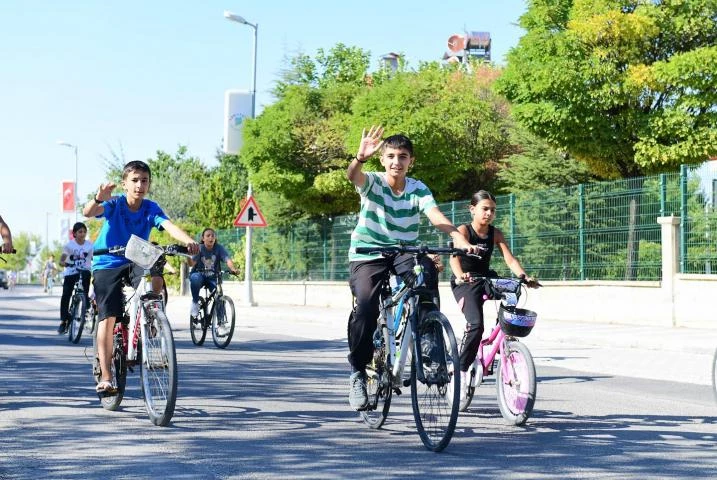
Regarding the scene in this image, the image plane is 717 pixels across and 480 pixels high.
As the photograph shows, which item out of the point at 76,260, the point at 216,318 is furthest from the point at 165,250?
the point at 76,260

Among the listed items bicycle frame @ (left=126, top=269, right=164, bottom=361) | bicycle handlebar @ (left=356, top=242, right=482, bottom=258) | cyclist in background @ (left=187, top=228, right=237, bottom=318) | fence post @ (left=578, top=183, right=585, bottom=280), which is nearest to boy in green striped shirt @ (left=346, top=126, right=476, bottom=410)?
bicycle handlebar @ (left=356, top=242, right=482, bottom=258)

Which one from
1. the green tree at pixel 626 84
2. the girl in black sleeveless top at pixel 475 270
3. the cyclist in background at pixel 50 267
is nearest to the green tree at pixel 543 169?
the green tree at pixel 626 84

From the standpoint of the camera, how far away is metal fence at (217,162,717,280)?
1959cm

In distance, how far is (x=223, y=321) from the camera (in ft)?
53.9

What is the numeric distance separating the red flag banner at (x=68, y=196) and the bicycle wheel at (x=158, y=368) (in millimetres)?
62244

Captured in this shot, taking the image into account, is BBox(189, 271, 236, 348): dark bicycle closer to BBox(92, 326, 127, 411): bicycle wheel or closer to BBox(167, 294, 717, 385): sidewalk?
Result: BBox(167, 294, 717, 385): sidewalk

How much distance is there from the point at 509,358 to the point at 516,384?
22 centimetres

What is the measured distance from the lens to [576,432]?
7.80 meters

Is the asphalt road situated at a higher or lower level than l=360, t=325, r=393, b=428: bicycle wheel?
lower

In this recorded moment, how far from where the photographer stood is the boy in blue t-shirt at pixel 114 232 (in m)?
8.49

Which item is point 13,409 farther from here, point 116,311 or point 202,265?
point 202,265

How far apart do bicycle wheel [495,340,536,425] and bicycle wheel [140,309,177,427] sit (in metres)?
2.28

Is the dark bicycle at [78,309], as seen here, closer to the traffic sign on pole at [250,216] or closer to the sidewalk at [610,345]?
the sidewalk at [610,345]

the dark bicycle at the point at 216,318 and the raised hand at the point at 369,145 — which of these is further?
the dark bicycle at the point at 216,318
